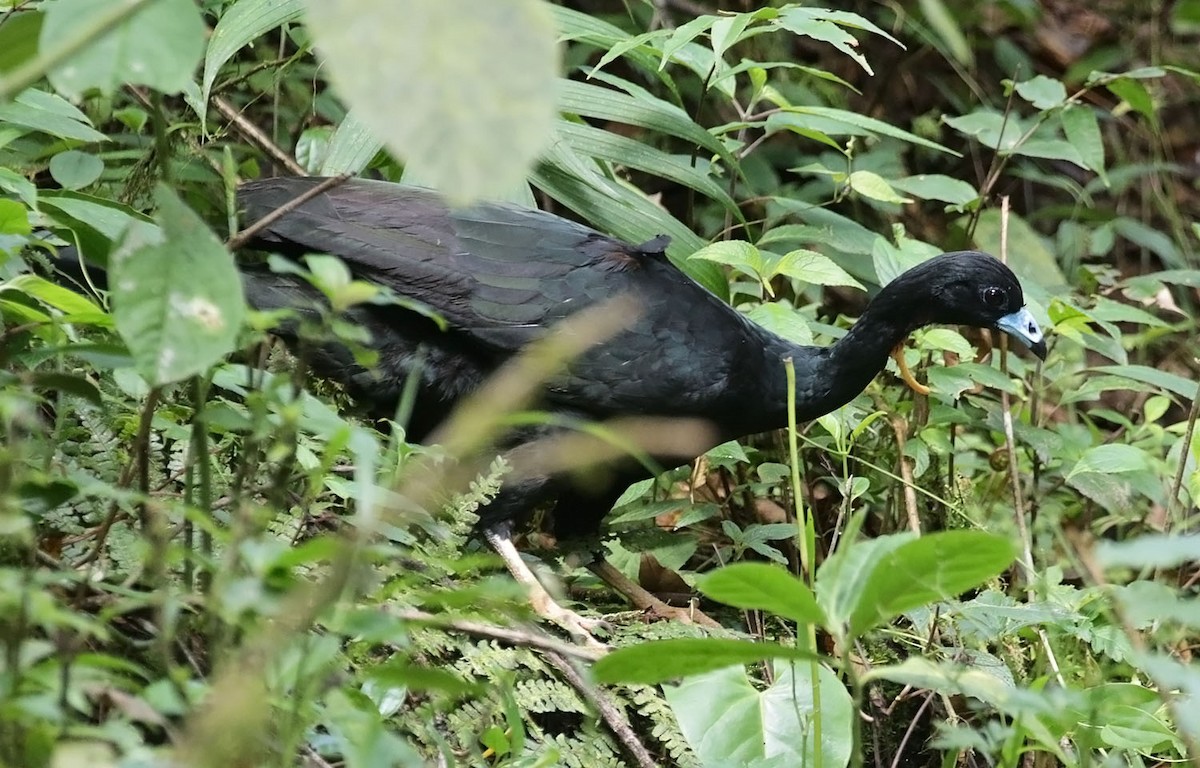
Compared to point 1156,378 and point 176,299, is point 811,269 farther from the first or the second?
point 176,299

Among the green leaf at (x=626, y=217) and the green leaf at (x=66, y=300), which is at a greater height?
the green leaf at (x=66, y=300)

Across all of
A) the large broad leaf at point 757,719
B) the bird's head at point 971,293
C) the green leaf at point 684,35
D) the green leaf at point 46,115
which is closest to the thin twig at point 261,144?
the green leaf at point 46,115

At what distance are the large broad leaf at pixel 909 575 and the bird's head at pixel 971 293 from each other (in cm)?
218

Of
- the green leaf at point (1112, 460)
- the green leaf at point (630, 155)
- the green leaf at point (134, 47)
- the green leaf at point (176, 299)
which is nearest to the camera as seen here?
the green leaf at point (134, 47)

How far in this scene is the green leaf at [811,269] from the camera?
3656 millimetres

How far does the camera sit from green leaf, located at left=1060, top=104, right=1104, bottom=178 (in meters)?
4.75

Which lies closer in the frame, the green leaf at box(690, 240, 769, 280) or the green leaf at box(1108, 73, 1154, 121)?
the green leaf at box(690, 240, 769, 280)

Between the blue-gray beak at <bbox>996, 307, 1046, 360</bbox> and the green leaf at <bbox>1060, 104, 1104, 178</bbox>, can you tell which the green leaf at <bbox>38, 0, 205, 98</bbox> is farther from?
the green leaf at <bbox>1060, 104, 1104, 178</bbox>

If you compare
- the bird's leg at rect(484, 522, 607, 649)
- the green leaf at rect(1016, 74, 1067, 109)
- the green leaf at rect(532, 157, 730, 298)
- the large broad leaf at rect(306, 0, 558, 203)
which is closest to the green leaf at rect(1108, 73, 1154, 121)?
the green leaf at rect(1016, 74, 1067, 109)

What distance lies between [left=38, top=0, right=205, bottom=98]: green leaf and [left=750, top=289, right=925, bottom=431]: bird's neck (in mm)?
2450

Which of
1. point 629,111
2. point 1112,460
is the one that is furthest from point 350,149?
point 1112,460

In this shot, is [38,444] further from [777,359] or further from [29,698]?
[777,359]

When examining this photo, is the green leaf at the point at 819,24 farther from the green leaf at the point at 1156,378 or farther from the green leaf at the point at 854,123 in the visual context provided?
the green leaf at the point at 1156,378

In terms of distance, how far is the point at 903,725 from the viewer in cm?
311
